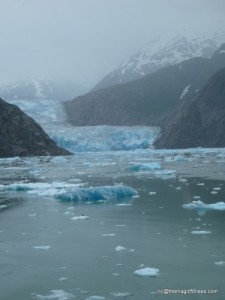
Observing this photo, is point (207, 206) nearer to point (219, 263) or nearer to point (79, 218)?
point (79, 218)

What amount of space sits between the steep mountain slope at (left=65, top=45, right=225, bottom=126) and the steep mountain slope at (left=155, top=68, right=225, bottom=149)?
23283mm

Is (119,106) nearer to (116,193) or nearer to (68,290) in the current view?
(116,193)

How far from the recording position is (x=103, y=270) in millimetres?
8523

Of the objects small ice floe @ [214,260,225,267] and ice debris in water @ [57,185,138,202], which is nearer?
small ice floe @ [214,260,225,267]

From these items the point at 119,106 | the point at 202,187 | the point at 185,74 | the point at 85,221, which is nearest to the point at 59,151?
the point at 202,187

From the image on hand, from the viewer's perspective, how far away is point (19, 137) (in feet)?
212

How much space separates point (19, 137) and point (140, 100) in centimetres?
8445

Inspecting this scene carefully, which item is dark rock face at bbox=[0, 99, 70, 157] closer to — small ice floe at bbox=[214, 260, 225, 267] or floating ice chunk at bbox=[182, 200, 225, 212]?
floating ice chunk at bbox=[182, 200, 225, 212]

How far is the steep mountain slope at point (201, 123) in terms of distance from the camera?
306 feet

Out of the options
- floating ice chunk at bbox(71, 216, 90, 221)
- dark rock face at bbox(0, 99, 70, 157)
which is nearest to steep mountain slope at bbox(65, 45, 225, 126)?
dark rock face at bbox(0, 99, 70, 157)

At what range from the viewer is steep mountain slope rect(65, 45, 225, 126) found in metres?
135

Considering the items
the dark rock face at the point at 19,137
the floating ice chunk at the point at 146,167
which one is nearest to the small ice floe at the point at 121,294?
the floating ice chunk at the point at 146,167

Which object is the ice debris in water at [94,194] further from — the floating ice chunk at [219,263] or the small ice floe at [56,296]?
the small ice floe at [56,296]

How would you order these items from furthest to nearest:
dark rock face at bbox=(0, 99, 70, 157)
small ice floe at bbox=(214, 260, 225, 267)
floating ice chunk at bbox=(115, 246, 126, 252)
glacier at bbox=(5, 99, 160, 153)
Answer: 1. glacier at bbox=(5, 99, 160, 153)
2. dark rock face at bbox=(0, 99, 70, 157)
3. floating ice chunk at bbox=(115, 246, 126, 252)
4. small ice floe at bbox=(214, 260, 225, 267)
